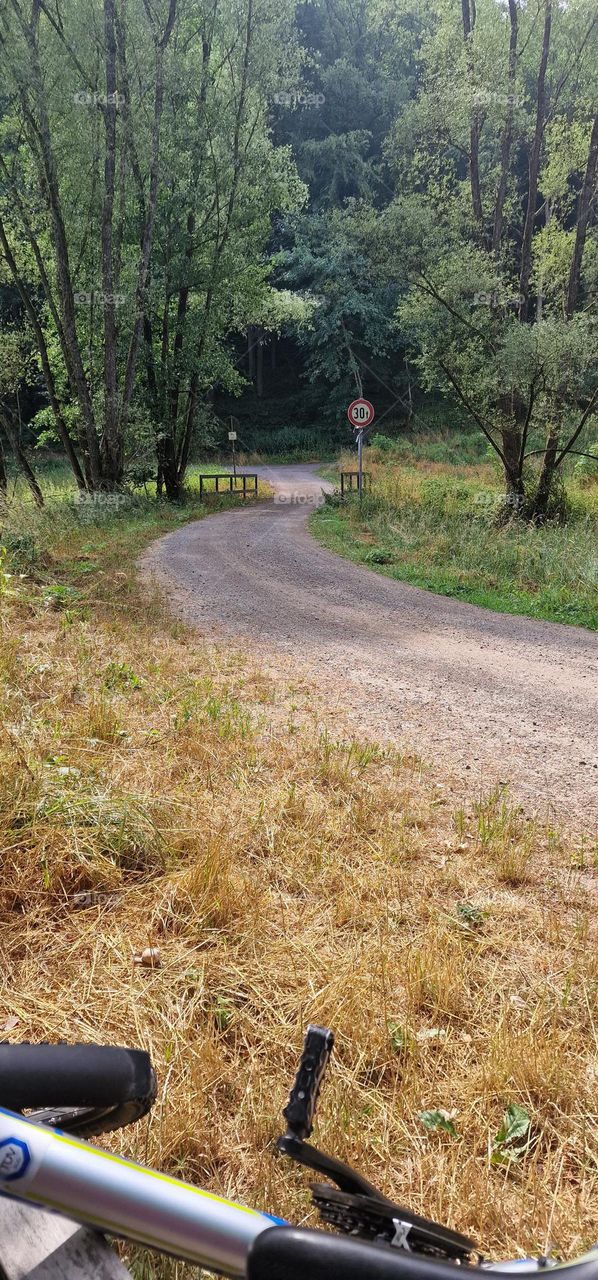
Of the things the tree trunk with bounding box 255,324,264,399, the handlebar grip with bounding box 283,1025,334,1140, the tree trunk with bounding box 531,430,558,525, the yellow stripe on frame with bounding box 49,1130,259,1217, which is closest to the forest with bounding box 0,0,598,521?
the tree trunk with bounding box 531,430,558,525

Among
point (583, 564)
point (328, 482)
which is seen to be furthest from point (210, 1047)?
point (328, 482)

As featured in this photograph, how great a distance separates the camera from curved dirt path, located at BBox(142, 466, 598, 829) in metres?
4.67

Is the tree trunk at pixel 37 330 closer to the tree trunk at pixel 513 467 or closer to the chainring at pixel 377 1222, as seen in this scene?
the tree trunk at pixel 513 467

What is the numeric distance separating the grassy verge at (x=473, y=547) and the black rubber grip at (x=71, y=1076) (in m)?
7.97

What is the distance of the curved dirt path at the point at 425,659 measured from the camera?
467 cm

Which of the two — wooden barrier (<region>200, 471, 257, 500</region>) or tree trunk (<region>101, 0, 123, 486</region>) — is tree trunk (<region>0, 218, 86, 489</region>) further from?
wooden barrier (<region>200, 471, 257, 500</region>)

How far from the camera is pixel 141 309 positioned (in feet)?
55.3

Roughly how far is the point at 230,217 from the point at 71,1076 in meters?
21.3

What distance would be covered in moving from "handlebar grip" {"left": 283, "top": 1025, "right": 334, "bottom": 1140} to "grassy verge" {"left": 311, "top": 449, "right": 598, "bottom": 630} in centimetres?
794

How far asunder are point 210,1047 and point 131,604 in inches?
238

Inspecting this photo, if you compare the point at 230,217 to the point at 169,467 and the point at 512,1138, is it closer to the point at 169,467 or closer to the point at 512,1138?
the point at 169,467

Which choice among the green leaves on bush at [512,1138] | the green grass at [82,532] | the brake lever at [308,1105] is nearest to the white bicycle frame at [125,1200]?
the brake lever at [308,1105]

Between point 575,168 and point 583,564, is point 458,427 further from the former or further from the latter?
point 583,564

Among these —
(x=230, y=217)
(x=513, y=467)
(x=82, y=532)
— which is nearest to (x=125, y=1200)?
(x=82, y=532)
